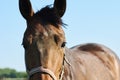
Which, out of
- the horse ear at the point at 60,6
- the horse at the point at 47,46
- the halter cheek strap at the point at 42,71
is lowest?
the halter cheek strap at the point at 42,71

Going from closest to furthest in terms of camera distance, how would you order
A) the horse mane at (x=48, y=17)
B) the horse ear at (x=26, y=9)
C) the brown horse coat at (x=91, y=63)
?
the horse mane at (x=48, y=17) < the horse ear at (x=26, y=9) < the brown horse coat at (x=91, y=63)

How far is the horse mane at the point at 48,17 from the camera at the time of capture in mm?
5898

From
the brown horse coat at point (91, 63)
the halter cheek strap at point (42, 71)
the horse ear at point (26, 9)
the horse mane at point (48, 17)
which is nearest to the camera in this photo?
the halter cheek strap at point (42, 71)

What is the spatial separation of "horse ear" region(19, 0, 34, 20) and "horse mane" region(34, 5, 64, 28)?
0.12m

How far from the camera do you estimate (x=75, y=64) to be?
7.09 metres

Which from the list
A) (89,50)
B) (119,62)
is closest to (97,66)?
(89,50)

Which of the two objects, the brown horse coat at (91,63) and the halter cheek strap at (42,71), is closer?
the halter cheek strap at (42,71)

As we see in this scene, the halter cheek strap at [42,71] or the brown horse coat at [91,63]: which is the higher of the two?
the brown horse coat at [91,63]

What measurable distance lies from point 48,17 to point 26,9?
0.42 metres

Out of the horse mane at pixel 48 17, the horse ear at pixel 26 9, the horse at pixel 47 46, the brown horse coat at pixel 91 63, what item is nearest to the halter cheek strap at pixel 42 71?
the horse at pixel 47 46

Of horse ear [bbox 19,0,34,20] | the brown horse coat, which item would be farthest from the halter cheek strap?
horse ear [bbox 19,0,34,20]

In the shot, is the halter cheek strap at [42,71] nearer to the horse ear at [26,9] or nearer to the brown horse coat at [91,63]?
the brown horse coat at [91,63]

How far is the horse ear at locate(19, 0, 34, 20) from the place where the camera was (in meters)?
6.10

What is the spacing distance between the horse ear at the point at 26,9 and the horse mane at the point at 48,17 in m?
0.12
